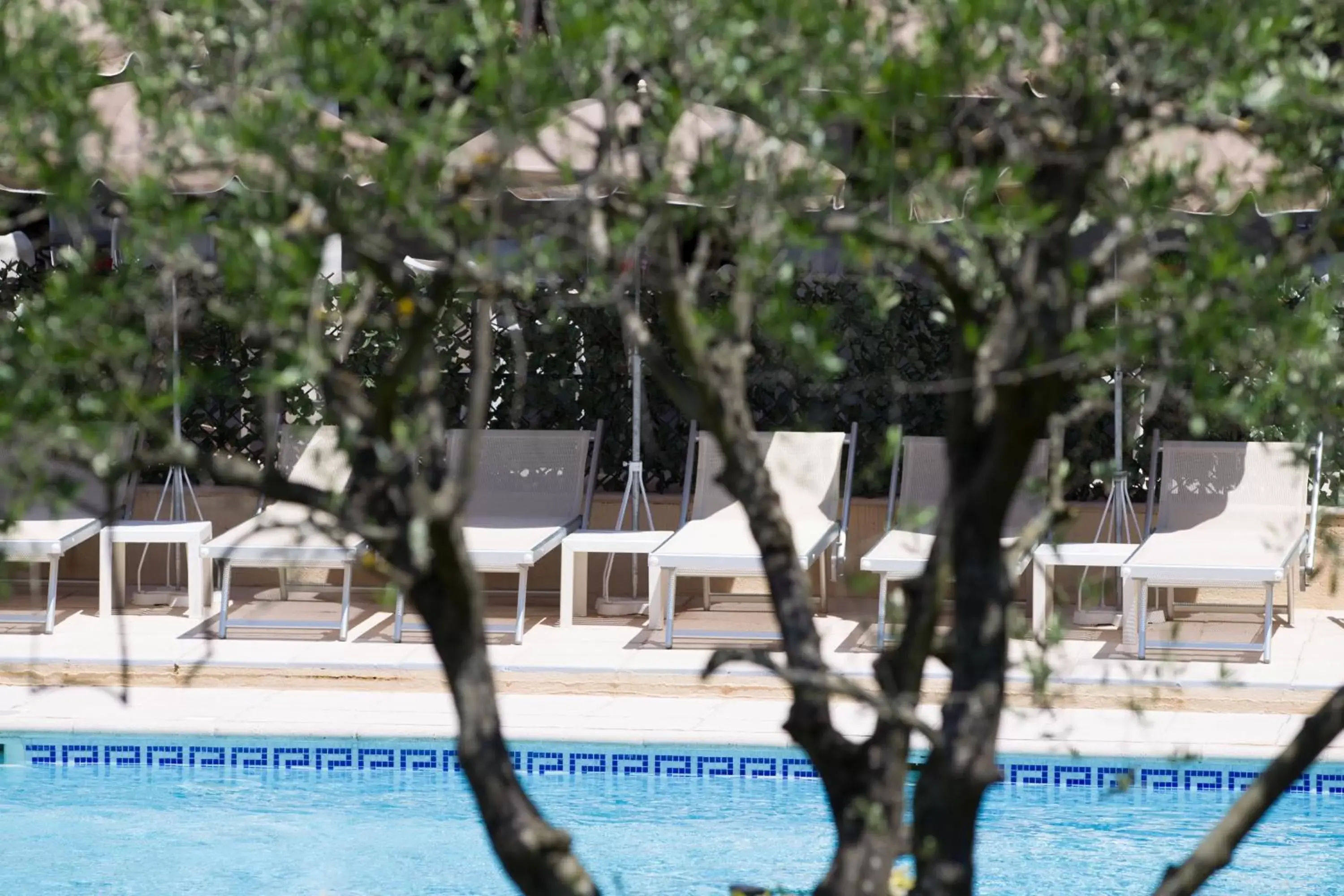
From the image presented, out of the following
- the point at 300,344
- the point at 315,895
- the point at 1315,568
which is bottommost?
the point at 315,895

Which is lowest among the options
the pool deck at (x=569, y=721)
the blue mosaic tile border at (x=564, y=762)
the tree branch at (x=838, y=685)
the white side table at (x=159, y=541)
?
the blue mosaic tile border at (x=564, y=762)

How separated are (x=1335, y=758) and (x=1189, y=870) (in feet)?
12.8

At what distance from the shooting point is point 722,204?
2719mm

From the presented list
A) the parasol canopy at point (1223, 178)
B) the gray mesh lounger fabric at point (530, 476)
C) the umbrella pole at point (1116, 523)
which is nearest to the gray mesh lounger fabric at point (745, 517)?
the gray mesh lounger fabric at point (530, 476)

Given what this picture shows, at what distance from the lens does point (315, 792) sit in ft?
24.1

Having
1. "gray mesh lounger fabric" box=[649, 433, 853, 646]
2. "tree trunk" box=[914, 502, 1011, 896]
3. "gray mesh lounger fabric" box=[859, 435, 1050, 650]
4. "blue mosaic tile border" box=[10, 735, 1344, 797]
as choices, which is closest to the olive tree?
"tree trunk" box=[914, 502, 1011, 896]

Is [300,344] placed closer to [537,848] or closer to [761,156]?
[761,156]

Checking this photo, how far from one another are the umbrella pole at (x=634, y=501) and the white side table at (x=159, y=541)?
1933 millimetres

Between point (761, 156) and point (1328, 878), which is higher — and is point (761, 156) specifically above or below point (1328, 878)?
above

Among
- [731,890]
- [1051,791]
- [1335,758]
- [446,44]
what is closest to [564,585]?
[1051,791]

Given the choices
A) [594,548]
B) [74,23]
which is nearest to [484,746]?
[74,23]

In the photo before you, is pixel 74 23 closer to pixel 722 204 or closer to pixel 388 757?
pixel 722 204

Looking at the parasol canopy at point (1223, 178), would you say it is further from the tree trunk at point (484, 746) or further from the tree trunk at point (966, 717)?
the tree trunk at point (484, 746)

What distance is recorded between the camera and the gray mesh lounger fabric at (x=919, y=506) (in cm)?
796
